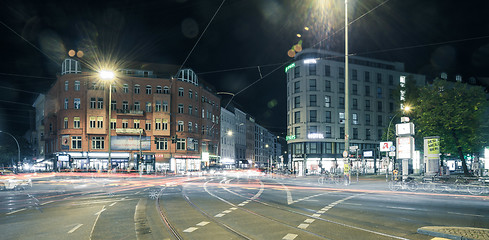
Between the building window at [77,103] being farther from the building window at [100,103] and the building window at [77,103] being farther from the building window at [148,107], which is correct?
the building window at [148,107]

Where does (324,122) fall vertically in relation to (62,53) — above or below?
below

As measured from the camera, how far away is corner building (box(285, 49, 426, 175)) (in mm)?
68500

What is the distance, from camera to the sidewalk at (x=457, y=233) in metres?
8.23

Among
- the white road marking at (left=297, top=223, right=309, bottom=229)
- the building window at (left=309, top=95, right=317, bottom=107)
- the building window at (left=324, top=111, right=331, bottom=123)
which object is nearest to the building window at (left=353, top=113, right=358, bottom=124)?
the building window at (left=324, top=111, right=331, bottom=123)

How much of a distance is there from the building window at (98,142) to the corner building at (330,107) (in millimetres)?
34680

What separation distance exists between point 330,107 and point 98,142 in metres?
43.6

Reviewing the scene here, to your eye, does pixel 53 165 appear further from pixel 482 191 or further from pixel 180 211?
pixel 482 191

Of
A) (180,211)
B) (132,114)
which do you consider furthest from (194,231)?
(132,114)

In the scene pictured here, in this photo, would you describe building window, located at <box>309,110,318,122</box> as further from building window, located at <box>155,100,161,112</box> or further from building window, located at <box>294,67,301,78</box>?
building window, located at <box>155,100,161,112</box>

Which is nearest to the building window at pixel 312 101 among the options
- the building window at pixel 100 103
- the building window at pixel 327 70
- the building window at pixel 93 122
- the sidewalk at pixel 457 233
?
the building window at pixel 327 70

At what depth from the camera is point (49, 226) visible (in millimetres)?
10609

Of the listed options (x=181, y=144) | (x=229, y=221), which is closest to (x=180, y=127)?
(x=181, y=144)

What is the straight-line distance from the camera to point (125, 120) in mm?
65125

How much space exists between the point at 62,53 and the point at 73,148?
18041mm
